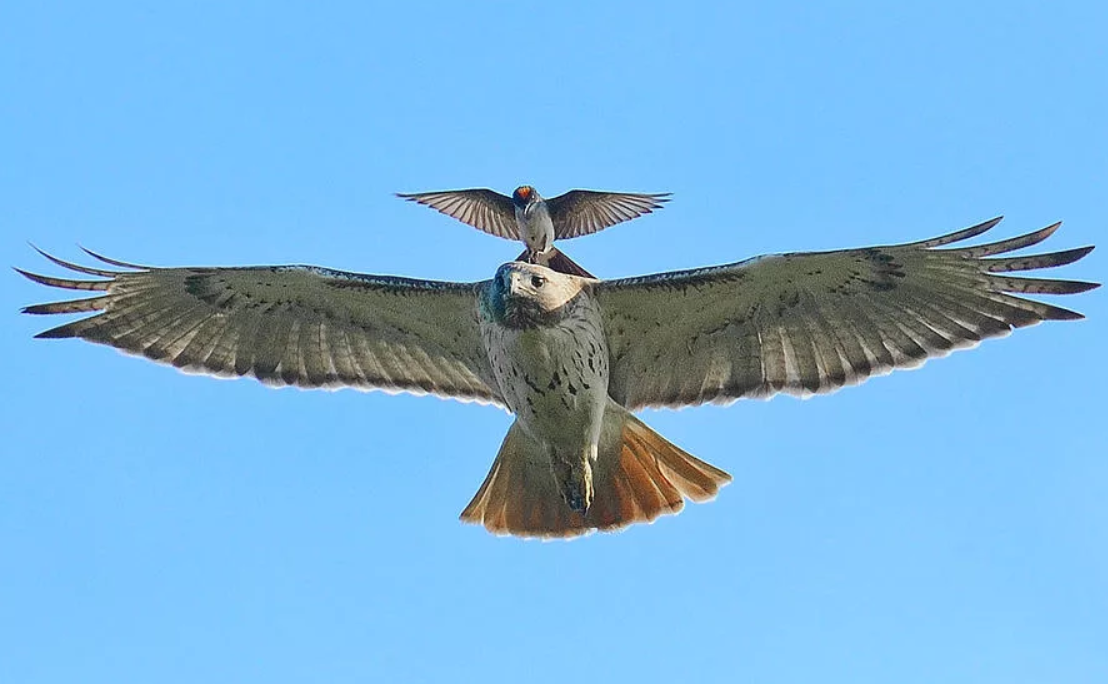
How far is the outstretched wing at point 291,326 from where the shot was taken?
11.4 meters

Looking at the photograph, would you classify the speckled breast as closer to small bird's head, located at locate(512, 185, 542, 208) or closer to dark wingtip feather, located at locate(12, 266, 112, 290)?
dark wingtip feather, located at locate(12, 266, 112, 290)

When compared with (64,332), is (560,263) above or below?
above

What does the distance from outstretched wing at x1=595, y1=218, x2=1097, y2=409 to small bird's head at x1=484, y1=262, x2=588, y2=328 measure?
1.72ft

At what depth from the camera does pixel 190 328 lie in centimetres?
1186

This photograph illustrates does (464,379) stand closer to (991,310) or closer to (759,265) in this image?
(759,265)

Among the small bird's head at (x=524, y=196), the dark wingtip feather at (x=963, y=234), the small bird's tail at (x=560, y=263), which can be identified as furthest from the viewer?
the small bird's head at (x=524, y=196)

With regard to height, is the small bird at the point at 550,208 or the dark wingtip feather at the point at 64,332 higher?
the small bird at the point at 550,208

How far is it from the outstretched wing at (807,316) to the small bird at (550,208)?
6615 millimetres

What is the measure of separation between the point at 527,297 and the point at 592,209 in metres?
8.07

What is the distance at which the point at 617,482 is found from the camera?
11.6 metres

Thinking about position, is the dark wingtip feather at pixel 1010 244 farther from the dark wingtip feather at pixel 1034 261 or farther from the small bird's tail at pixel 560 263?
the small bird's tail at pixel 560 263

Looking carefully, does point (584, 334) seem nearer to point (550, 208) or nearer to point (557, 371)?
point (557, 371)

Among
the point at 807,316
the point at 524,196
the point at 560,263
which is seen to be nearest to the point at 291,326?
the point at 807,316

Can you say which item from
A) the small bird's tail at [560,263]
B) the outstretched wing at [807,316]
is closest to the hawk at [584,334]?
the outstretched wing at [807,316]
